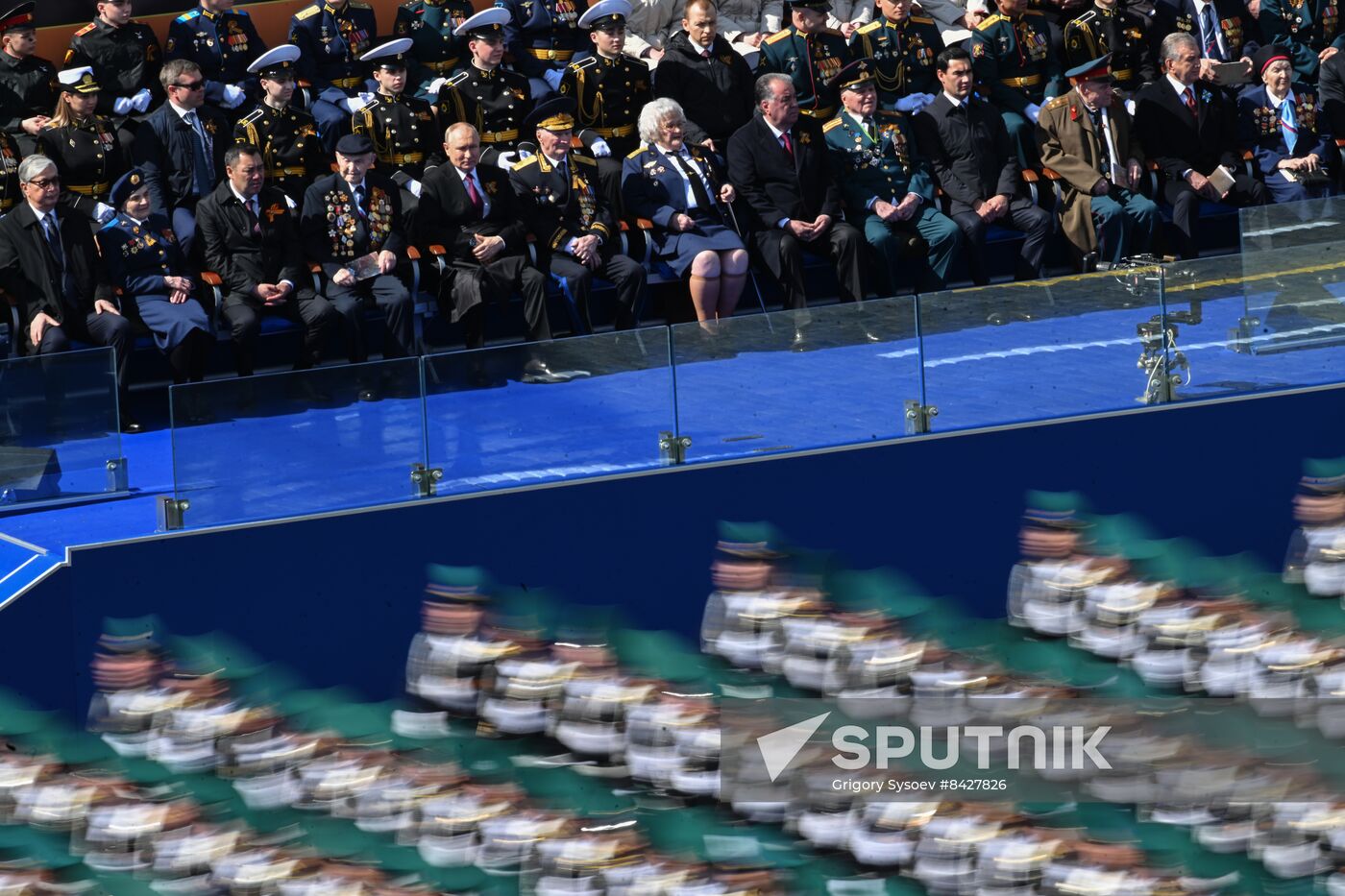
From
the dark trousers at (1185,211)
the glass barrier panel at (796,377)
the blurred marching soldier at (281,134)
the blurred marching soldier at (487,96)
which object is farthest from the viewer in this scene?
the dark trousers at (1185,211)

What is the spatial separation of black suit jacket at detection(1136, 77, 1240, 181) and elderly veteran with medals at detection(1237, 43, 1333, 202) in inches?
9.1

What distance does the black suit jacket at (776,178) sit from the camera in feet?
36.2

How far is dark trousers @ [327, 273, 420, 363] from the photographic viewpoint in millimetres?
10102

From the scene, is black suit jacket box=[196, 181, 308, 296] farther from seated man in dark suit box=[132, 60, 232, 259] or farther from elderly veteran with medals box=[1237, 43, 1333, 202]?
elderly veteran with medals box=[1237, 43, 1333, 202]

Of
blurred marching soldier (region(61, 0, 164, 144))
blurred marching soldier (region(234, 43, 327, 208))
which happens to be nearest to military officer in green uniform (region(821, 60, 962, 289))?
blurred marching soldier (region(234, 43, 327, 208))

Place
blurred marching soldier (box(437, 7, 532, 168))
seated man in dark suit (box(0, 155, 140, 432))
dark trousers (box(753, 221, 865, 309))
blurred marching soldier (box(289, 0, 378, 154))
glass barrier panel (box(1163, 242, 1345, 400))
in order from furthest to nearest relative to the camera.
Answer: blurred marching soldier (box(289, 0, 378, 154)), blurred marching soldier (box(437, 7, 532, 168)), dark trousers (box(753, 221, 865, 309)), seated man in dark suit (box(0, 155, 140, 432)), glass barrier panel (box(1163, 242, 1345, 400))

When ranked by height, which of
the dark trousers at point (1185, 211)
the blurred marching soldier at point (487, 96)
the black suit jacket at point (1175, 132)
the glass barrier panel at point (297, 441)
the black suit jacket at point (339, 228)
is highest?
the blurred marching soldier at point (487, 96)

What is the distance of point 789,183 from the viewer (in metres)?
11.1

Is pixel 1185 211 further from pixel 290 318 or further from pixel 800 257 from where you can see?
pixel 290 318

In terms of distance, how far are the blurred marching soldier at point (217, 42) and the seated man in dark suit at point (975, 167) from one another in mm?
3525

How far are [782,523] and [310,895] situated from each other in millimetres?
3328

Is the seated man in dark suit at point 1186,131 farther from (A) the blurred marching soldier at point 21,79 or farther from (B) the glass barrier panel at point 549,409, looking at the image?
(A) the blurred marching soldier at point 21,79

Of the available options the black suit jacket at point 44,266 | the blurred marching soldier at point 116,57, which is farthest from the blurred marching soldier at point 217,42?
the black suit jacket at point 44,266

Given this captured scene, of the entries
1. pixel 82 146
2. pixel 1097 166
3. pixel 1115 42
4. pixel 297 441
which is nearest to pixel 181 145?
pixel 82 146
